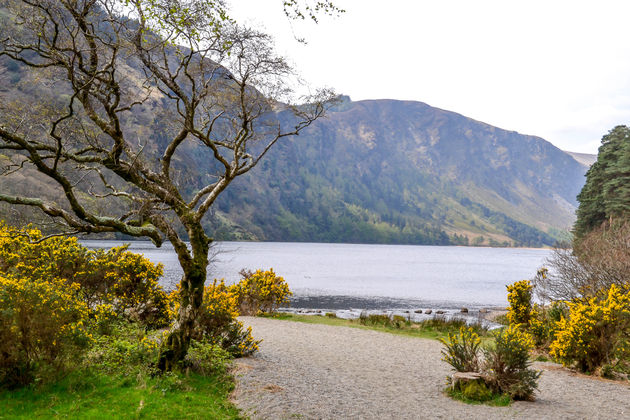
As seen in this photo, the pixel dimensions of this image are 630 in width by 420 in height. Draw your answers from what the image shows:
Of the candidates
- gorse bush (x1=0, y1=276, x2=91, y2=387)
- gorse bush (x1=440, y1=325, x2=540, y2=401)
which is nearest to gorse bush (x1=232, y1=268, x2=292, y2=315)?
gorse bush (x1=0, y1=276, x2=91, y2=387)

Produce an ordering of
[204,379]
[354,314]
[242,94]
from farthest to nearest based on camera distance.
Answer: [354,314] → [242,94] → [204,379]

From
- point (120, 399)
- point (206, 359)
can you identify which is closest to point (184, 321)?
point (206, 359)

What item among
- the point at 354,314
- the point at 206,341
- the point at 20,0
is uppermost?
the point at 20,0

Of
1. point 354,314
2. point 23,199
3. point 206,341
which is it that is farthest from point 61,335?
point 354,314

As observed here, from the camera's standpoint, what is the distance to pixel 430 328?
23.0 m

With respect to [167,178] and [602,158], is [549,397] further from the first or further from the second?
[602,158]

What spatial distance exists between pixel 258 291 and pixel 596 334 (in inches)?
615

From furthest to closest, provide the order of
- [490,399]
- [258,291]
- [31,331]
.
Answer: [258,291] < [490,399] < [31,331]

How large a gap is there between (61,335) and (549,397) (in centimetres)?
1034

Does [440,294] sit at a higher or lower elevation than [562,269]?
lower

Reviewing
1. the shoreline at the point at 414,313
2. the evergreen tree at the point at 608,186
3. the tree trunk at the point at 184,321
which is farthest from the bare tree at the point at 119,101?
the evergreen tree at the point at 608,186

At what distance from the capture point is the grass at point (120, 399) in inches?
275

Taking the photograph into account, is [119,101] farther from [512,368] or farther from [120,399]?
[512,368]

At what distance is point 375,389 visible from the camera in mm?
9695
